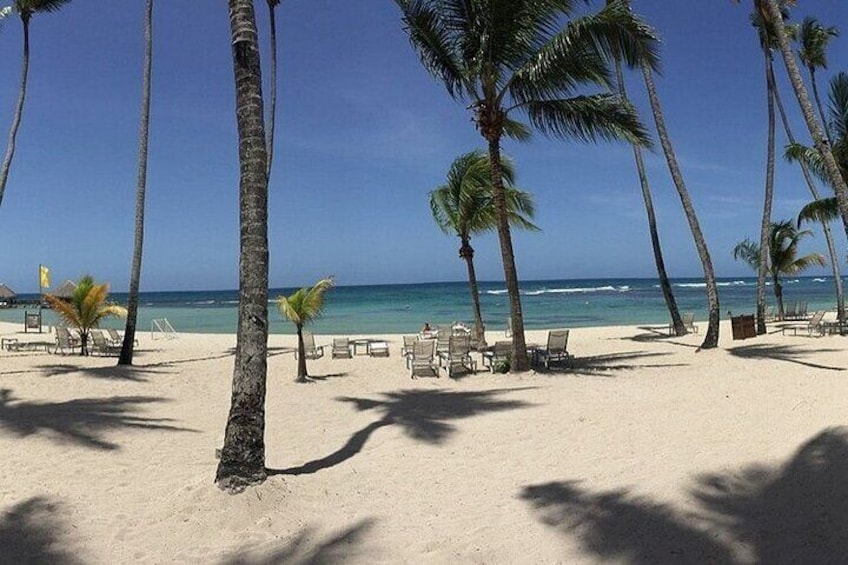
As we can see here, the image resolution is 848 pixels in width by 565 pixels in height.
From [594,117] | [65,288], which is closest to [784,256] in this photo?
[594,117]

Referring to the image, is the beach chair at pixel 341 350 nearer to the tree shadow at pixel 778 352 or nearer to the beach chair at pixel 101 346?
the beach chair at pixel 101 346

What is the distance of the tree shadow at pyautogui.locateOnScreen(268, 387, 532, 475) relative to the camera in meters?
6.43

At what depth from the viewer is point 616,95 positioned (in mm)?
11125

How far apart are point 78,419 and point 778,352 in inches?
517

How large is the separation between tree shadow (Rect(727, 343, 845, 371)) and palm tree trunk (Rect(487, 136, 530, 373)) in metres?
5.01

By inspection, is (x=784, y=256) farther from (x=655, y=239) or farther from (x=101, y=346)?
(x=101, y=346)

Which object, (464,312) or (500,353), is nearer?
(500,353)

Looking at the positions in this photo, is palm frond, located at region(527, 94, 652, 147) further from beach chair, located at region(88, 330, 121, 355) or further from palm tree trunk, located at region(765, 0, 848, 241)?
beach chair, located at region(88, 330, 121, 355)

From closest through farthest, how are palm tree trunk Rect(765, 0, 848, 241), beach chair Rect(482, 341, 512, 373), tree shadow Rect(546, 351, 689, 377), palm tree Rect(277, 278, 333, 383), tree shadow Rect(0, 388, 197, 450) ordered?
tree shadow Rect(0, 388, 197, 450) → palm tree trunk Rect(765, 0, 848, 241) → palm tree Rect(277, 278, 333, 383) → tree shadow Rect(546, 351, 689, 377) → beach chair Rect(482, 341, 512, 373)

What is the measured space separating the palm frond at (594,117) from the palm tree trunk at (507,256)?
1.03m

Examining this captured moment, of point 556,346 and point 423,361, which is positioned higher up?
point 556,346

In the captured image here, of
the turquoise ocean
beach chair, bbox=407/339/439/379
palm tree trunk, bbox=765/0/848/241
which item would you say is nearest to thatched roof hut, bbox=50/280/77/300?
the turquoise ocean

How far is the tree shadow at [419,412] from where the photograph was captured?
643 centimetres

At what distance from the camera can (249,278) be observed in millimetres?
5262
